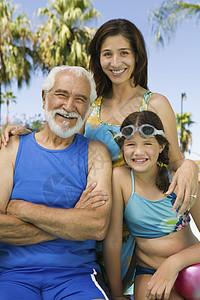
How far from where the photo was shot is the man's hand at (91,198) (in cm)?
199

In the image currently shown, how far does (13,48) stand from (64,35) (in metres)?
3.14

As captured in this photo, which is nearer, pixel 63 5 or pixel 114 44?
pixel 114 44

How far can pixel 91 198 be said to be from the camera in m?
2.02

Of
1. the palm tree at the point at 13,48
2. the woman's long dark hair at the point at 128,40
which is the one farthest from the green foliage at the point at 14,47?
the woman's long dark hair at the point at 128,40

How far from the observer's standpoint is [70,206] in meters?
2.11

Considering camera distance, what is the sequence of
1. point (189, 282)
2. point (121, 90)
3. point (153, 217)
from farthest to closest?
point (121, 90), point (153, 217), point (189, 282)

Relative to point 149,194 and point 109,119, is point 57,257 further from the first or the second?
point 109,119

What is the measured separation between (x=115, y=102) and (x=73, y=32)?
16782mm

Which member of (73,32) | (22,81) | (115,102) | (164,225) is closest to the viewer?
(164,225)

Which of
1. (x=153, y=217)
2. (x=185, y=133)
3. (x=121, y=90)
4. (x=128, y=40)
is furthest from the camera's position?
(x=185, y=133)

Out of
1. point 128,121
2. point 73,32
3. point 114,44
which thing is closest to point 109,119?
point 128,121

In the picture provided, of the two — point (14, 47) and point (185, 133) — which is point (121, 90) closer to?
point (14, 47)

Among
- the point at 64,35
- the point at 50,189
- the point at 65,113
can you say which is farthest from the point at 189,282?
the point at 64,35

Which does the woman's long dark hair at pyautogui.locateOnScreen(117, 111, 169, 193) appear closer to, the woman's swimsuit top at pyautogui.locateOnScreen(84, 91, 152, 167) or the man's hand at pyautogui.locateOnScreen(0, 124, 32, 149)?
the woman's swimsuit top at pyautogui.locateOnScreen(84, 91, 152, 167)
